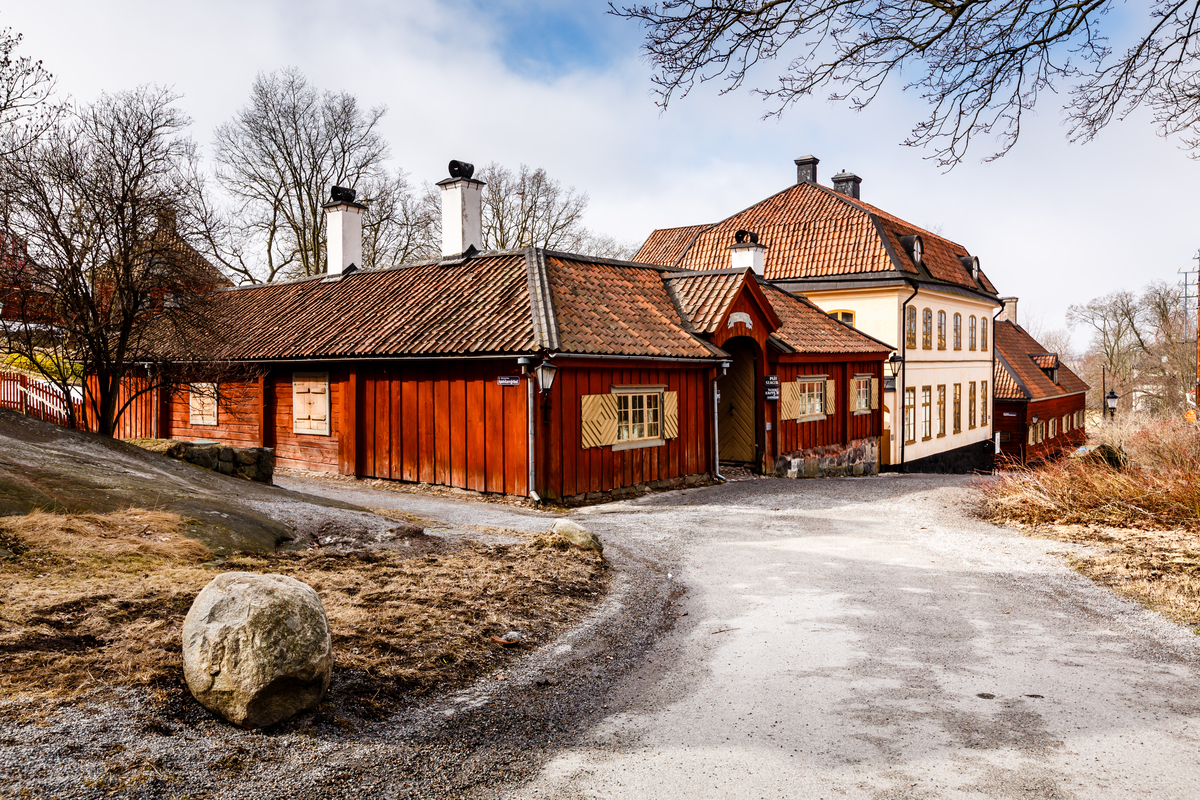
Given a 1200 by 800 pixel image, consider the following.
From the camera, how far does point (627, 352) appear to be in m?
14.3

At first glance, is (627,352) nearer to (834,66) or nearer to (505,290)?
(505,290)

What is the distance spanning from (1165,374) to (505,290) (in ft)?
161

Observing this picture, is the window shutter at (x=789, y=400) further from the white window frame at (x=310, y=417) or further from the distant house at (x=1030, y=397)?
the distant house at (x=1030, y=397)

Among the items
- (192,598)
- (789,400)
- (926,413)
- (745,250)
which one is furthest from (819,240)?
(192,598)

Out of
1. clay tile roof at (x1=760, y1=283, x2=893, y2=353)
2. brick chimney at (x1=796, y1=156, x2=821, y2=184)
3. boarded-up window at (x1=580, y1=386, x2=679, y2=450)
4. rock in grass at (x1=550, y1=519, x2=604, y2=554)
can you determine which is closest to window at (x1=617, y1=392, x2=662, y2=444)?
boarded-up window at (x1=580, y1=386, x2=679, y2=450)

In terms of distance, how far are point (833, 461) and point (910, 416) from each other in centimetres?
894

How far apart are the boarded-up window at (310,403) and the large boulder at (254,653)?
13.2m

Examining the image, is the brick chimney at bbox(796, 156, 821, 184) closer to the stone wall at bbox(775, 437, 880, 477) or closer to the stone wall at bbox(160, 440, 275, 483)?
the stone wall at bbox(775, 437, 880, 477)

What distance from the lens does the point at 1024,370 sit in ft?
135

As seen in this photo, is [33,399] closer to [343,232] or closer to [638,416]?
[343,232]

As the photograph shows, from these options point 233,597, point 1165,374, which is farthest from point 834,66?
point 1165,374

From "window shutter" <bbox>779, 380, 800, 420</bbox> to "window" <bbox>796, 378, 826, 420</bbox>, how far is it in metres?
0.14

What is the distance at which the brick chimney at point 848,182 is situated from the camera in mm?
33500

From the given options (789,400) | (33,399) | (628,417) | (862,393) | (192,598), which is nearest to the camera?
(192,598)
